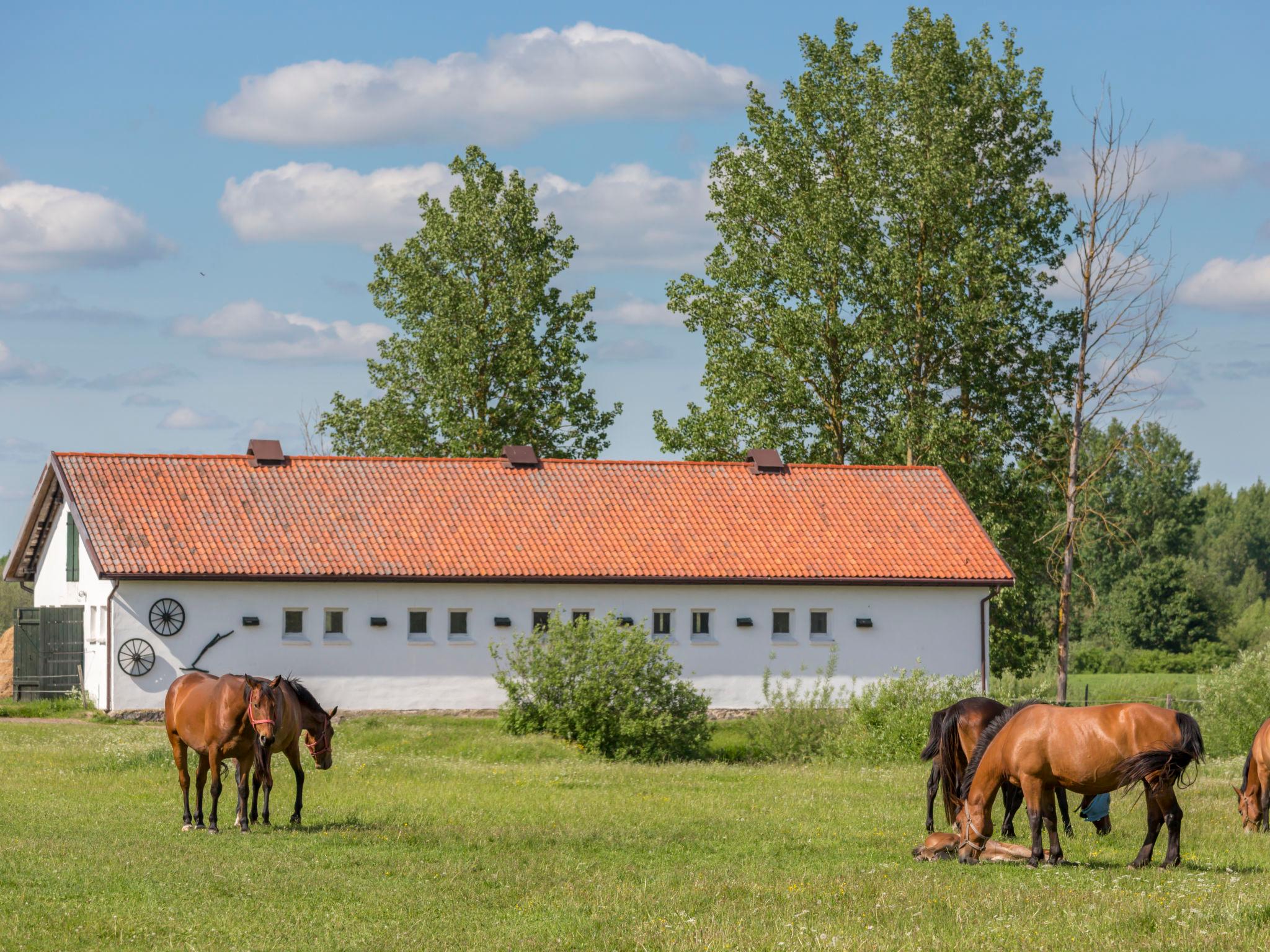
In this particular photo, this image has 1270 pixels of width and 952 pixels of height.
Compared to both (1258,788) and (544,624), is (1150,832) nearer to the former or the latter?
(1258,788)

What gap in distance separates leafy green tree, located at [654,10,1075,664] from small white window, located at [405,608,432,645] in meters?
14.0

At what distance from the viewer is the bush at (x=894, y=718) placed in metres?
29.5

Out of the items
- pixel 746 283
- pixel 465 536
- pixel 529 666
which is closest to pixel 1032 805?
pixel 529 666

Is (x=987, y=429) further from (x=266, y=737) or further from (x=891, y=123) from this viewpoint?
(x=266, y=737)

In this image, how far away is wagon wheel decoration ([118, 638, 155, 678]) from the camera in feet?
112

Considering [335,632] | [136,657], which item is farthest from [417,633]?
[136,657]

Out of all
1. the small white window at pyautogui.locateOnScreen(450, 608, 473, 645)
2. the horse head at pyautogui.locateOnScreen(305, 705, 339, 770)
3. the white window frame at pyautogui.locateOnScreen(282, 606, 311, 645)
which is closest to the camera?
the horse head at pyautogui.locateOnScreen(305, 705, 339, 770)

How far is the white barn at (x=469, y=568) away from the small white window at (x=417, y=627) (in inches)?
2.9

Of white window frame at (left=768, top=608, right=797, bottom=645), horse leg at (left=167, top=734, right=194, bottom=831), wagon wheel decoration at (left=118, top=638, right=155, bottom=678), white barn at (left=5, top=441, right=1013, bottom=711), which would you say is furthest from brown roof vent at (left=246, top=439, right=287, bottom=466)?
horse leg at (left=167, top=734, right=194, bottom=831)

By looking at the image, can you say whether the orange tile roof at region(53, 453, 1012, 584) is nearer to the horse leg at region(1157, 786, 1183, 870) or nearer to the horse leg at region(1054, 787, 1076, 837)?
the horse leg at region(1054, 787, 1076, 837)

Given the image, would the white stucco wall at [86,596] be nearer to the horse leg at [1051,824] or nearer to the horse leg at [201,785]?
the horse leg at [201,785]

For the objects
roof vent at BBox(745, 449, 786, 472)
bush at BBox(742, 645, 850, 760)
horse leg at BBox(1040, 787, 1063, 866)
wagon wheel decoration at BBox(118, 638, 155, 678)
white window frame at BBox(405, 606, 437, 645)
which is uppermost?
roof vent at BBox(745, 449, 786, 472)

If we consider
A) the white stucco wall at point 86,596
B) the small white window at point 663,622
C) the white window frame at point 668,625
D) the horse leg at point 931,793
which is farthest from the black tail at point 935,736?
the white stucco wall at point 86,596

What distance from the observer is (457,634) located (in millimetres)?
36438
